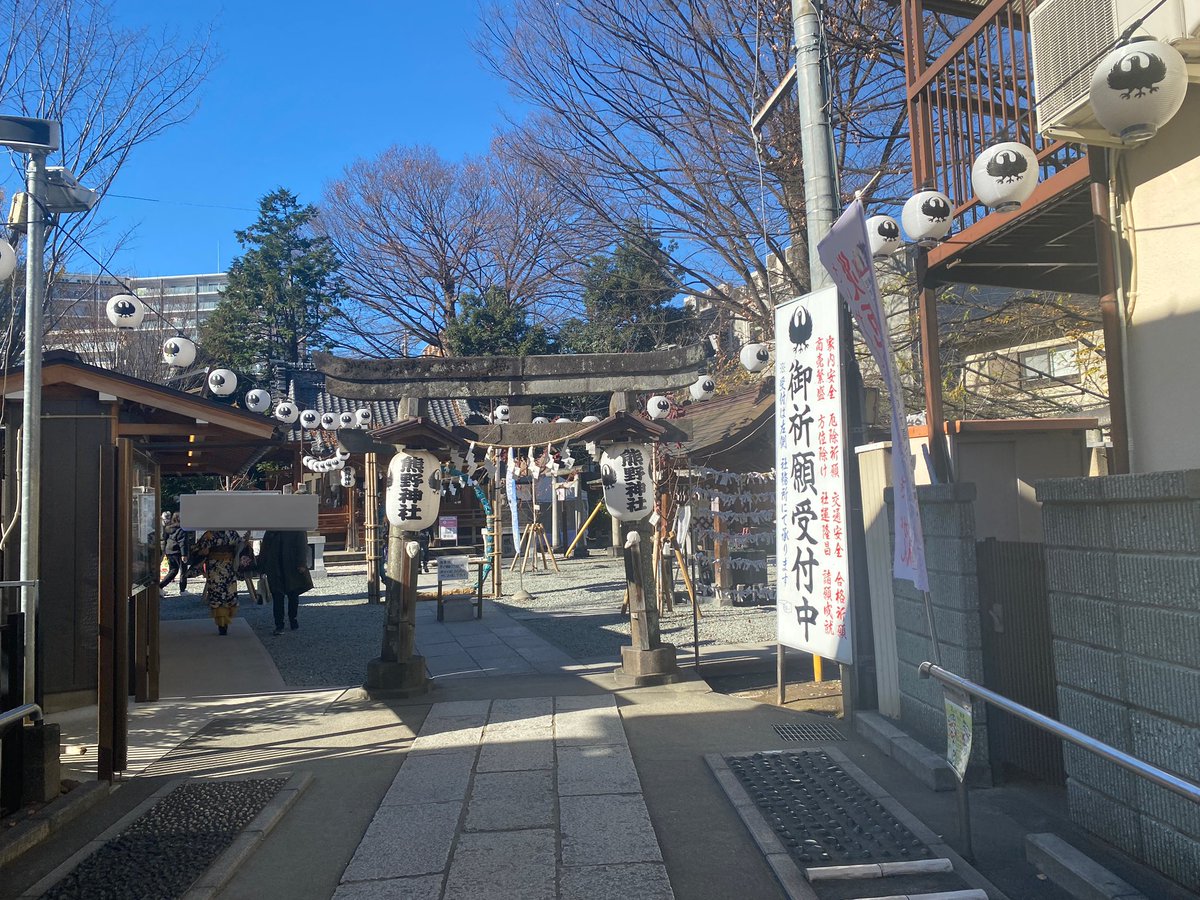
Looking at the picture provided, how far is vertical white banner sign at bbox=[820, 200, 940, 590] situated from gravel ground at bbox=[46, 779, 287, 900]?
13.7ft

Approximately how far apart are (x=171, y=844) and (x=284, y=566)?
335 inches

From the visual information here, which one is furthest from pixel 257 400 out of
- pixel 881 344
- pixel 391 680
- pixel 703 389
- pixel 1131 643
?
pixel 1131 643

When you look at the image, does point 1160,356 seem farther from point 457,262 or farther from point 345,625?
point 457,262

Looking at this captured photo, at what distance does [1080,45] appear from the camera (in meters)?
5.63

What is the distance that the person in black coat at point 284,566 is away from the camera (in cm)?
1290

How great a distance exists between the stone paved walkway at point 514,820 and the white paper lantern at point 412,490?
2.02 m

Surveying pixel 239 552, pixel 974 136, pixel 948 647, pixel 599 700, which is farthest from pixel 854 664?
pixel 239 552

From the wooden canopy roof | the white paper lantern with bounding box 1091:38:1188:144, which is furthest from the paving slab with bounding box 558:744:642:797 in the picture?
the wooden canopy roof

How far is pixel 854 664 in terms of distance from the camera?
659cm

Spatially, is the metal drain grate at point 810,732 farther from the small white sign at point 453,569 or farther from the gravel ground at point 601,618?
the small white sign at point 453,569

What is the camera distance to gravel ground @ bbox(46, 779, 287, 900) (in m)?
4.33

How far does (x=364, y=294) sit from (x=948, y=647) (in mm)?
26377

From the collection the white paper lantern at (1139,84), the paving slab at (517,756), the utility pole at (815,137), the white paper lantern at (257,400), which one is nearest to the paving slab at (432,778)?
the paving slab at (517,756)

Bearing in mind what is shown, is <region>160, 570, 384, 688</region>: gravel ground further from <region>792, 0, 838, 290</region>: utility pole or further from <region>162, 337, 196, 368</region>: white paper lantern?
<region>792, 0, 838, 290</region>: utility pole
